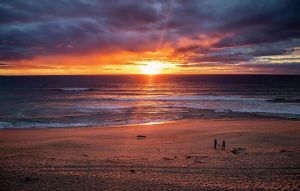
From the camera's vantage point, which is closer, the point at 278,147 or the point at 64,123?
the point at 278,147

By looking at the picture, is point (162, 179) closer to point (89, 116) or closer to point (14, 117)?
point (89, 116)

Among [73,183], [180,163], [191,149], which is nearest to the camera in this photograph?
[73,183]

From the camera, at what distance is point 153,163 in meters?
12.2

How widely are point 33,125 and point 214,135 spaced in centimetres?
1729

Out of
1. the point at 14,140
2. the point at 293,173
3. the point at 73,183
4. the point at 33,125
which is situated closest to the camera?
the point at 73,183

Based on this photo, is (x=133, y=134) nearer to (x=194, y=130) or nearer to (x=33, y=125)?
(x=194, y=130)

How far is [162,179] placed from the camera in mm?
10250

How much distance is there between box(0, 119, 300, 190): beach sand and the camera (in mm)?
9812

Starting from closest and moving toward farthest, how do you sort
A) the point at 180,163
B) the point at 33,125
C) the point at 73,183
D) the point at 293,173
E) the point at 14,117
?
the point at 73,183
the point at 293,173
the point at 180,163
the point at 33,125
the point at 14,117

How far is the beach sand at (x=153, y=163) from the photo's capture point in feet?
32.2

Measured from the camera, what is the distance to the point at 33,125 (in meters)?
25.5

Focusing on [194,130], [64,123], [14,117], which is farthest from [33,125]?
[194,130]

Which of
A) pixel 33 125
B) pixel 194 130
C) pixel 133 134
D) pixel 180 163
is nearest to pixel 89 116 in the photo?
pixel 33 125

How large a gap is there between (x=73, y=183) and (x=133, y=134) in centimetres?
1059
